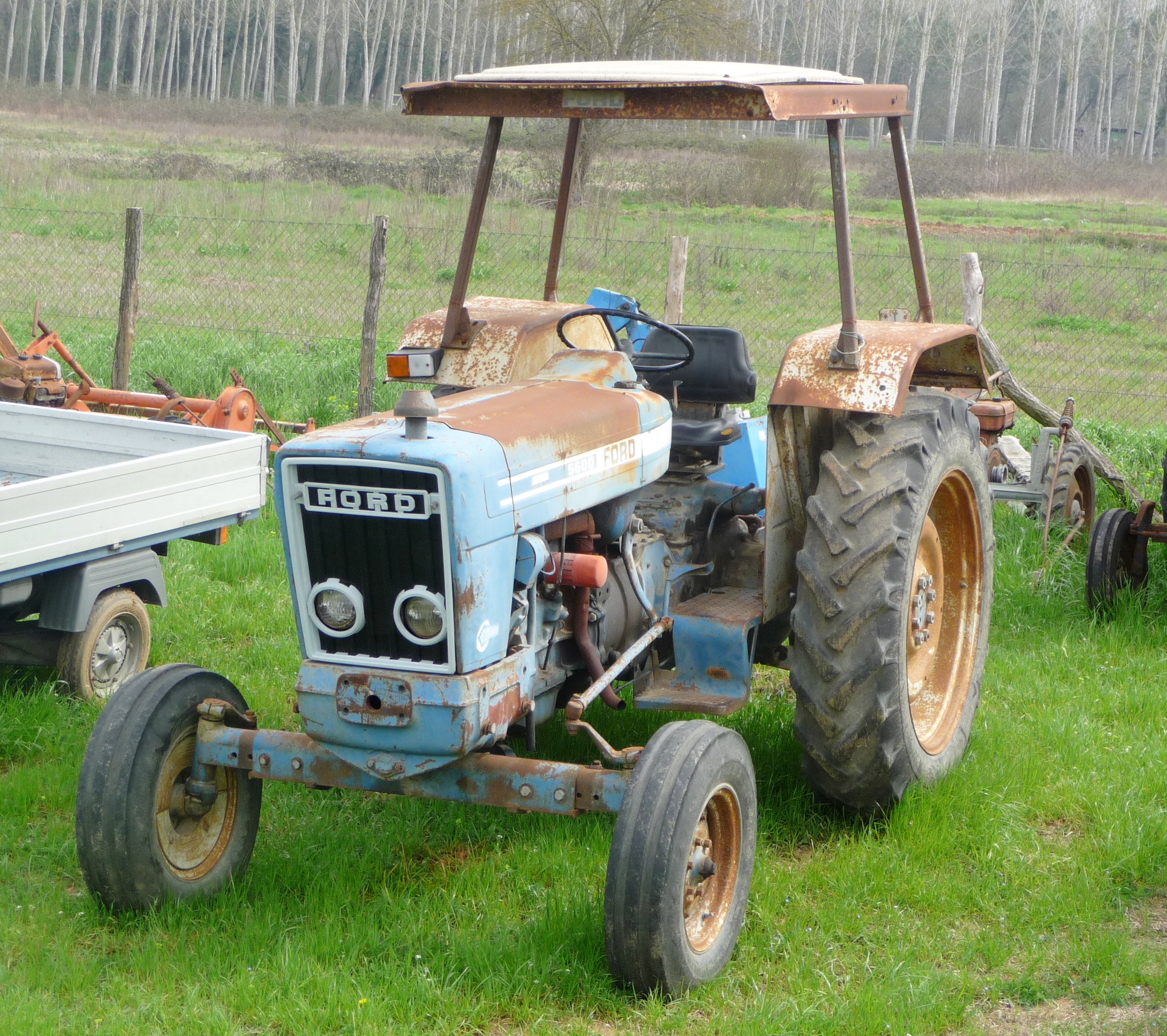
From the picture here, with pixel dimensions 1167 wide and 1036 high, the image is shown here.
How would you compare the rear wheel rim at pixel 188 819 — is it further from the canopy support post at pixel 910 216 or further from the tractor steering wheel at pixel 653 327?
the canopy support post at pixel 910 216

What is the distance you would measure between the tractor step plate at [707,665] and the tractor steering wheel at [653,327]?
0.79 metres

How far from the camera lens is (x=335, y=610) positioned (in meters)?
3.05

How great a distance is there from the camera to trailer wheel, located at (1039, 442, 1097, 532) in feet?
21.5

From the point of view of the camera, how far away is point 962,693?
171 inches

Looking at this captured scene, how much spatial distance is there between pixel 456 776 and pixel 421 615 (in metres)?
0.42

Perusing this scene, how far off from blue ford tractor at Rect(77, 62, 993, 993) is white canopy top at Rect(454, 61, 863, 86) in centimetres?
2

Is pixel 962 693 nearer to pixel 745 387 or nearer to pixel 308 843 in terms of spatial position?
pixel 745 387

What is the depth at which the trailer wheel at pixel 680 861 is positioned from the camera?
2.84 m

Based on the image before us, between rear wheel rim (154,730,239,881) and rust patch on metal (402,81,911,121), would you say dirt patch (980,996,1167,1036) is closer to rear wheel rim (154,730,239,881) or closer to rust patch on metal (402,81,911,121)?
rear wheel rim (154,730,239,881)

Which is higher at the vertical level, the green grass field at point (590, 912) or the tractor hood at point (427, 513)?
the tractor hood at point (427, 513)

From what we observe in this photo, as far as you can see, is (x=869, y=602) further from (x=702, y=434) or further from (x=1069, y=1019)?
(x=1069, y=1019)

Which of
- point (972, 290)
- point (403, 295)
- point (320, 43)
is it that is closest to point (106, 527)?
point (972, 290)

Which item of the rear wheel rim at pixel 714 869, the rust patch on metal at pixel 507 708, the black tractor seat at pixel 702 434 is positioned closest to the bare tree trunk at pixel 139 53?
the black tractor seat at pixel 702 434

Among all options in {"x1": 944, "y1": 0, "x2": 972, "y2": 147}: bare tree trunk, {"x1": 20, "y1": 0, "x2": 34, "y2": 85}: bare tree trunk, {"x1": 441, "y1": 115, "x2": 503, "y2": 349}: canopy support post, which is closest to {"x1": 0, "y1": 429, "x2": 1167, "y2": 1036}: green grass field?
{"x1": 441, "y1": 115, "x2": 503, "y2": 349}: canopy support post
